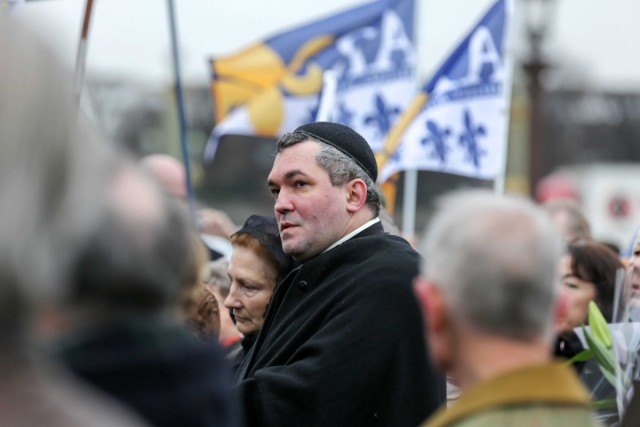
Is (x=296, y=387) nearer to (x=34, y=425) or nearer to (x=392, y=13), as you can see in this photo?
(x=34, y=425)

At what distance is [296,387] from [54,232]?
249 cm

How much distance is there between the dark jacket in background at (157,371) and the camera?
1888mm

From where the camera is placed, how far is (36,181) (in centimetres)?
161

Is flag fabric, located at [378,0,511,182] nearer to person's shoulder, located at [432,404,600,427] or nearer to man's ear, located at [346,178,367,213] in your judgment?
man's ear, located at [346,178,367,213]

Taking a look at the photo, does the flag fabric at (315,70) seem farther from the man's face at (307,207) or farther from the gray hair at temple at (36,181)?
the gray hair at temple at (36,181)

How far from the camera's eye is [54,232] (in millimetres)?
1634

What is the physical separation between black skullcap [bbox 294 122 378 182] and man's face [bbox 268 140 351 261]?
0.07 m

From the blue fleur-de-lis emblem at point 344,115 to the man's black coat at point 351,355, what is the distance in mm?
5073

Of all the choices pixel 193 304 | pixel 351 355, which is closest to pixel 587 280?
pixel 351 355

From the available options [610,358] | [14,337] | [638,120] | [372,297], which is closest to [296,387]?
[372,297]

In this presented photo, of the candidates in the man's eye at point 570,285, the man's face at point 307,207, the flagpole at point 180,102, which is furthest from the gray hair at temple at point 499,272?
the flagpole at point 180,102

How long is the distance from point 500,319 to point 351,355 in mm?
1780

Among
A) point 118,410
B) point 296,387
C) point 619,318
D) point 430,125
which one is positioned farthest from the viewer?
point 430,125

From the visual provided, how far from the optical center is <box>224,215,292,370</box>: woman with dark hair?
4.88 m
